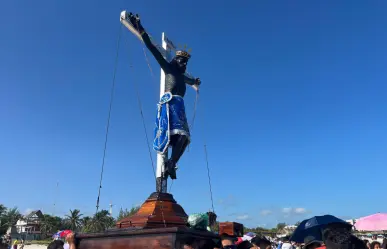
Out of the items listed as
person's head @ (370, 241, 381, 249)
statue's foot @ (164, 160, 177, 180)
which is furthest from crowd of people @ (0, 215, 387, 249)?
statue's foot @ (164, 160, 177, 180)

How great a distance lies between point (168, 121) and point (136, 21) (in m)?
2.37

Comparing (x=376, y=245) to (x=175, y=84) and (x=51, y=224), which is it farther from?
(x=51, y=224)

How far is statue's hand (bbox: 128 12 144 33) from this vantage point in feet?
26.2

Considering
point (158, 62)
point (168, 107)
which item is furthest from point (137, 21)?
point (168, 107)

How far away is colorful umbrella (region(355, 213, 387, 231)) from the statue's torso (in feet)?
27.6

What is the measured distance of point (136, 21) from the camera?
803 cm

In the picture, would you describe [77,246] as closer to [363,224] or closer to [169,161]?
[169,161]

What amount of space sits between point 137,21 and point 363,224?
10265 millimetres

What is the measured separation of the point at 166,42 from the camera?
33.7ft

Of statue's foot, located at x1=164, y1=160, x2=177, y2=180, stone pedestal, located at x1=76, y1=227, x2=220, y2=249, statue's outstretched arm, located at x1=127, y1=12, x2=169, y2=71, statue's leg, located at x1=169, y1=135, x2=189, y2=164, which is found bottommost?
stone pedestal, located at x1=76, y1=227, x2=220, y2=249

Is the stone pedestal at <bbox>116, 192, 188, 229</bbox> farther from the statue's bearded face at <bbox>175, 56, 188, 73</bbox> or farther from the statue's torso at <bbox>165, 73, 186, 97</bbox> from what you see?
the statue's bearded face at <bbox>175, 56, 188, 73</bbox>

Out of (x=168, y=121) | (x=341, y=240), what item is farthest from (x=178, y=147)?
(x=341, y=240)

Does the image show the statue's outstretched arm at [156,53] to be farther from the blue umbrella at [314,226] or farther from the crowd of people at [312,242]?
the blue umbrella at [314,226]

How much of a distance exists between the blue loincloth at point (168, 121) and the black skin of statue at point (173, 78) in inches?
6.5
